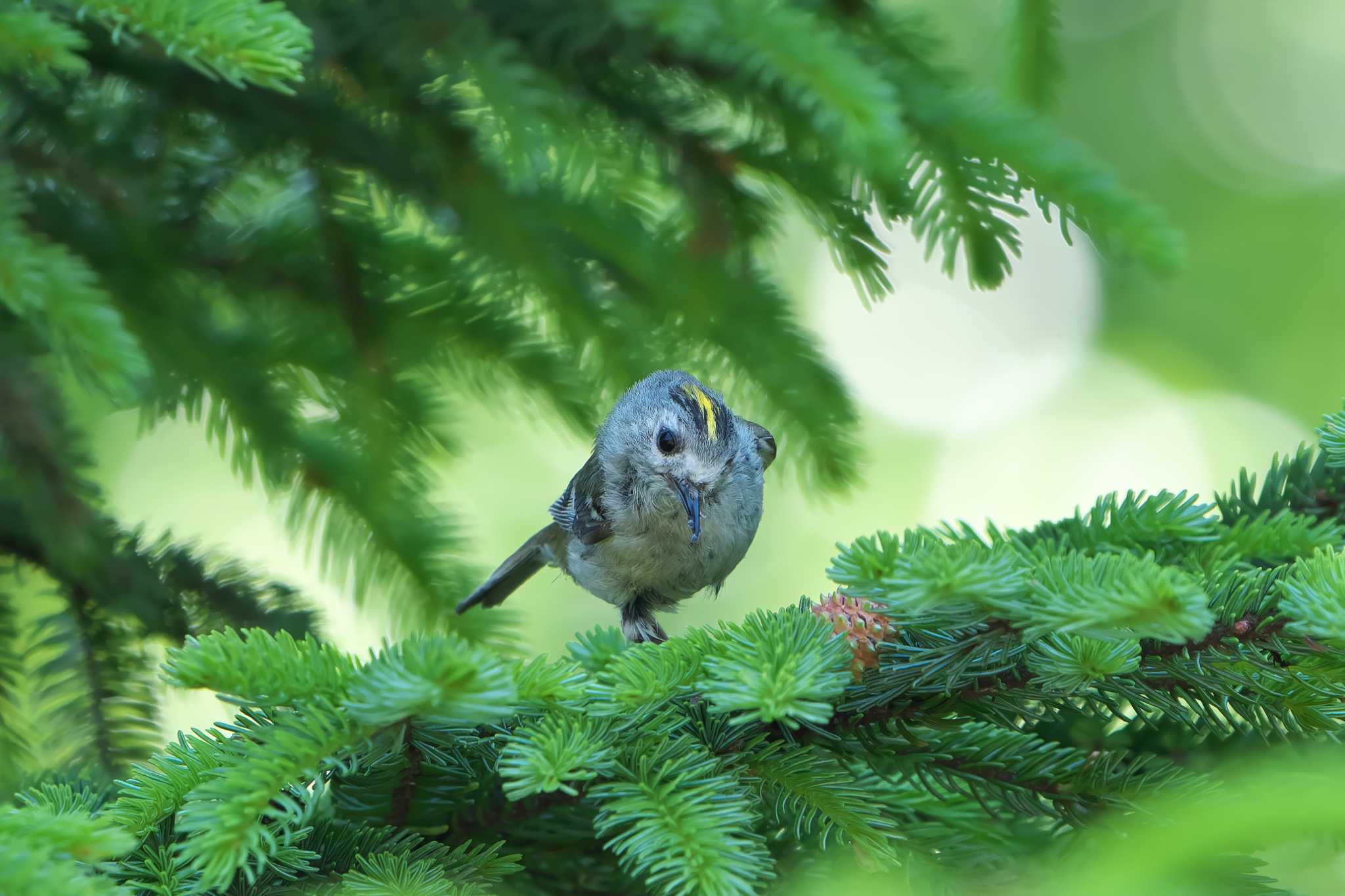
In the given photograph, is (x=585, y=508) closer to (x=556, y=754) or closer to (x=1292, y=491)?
(x=1292, y=491)

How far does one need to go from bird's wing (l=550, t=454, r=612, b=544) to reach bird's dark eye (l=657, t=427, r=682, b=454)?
32cm

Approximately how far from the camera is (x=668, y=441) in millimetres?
2682

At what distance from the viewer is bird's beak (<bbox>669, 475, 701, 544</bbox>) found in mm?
2455

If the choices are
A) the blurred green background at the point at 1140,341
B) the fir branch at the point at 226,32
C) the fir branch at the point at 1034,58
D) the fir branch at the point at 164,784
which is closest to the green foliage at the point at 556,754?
the fir branch at the point at 164,784

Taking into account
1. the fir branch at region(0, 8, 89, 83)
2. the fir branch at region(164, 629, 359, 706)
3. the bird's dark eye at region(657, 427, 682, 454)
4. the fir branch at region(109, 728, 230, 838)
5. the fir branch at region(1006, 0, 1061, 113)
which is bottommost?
the fir branch at region(109, 728, 230, 838)

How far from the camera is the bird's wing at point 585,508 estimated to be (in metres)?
2.93

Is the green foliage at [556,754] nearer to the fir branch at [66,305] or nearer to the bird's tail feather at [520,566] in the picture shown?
the fir branch at [66,305]

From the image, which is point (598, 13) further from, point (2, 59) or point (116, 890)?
point (116, 890)

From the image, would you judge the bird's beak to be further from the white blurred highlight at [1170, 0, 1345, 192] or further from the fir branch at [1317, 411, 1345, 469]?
the white blurred highlight at [1170, 0, 1345, 192]

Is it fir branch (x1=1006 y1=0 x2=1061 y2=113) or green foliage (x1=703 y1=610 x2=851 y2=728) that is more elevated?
fir branch (x1=1006 y1=0 x2=1061 y2=113)

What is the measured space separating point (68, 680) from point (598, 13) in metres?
1.60

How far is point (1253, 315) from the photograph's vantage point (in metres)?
6.89

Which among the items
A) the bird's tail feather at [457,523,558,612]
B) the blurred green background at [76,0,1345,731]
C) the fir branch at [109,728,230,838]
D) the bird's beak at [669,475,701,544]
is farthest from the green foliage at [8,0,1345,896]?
the blurred green background at [76,0,1345,731]

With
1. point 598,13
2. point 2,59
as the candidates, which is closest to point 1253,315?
point 598,13
